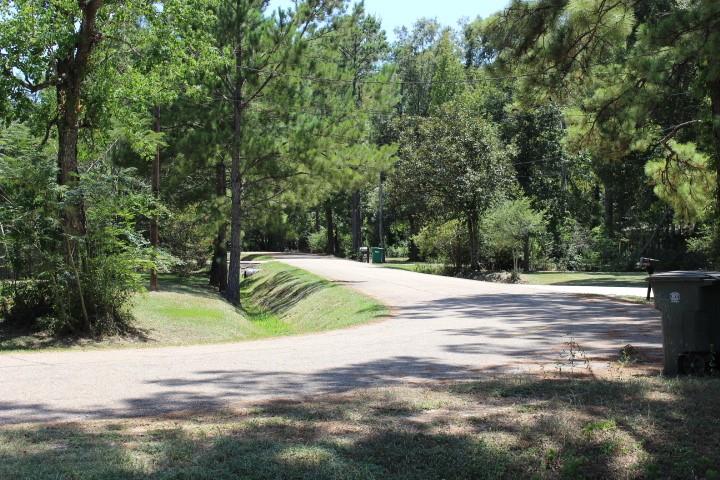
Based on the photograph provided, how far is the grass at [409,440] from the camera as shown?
5.02m

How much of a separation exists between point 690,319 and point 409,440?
4.06 metres

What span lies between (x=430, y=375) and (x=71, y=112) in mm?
9881

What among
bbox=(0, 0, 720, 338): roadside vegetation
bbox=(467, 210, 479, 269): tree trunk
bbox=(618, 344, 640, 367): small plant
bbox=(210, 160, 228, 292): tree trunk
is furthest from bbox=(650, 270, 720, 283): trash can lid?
bbox=(467, 210, 479, 269): tree trunk

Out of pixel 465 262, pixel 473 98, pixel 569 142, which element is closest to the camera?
pixel 569 142

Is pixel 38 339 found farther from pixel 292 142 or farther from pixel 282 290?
pixel 282 290

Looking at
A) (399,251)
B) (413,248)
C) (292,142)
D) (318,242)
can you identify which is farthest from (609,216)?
(318,242)

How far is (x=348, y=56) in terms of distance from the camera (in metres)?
60.5

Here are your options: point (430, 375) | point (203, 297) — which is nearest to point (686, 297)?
point (430, 375)

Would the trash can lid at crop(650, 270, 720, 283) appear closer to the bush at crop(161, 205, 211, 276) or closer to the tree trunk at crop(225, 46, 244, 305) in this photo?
the tree trunk at crop(225, 46, 244, 305)

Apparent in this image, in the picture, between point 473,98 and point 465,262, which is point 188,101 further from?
point 473,98

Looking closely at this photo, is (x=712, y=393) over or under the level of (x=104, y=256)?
under

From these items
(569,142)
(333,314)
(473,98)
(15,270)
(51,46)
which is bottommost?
(333,314)

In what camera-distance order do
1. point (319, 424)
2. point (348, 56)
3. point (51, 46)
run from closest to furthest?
point (319, 424), point (51, 46), point (348, 56)

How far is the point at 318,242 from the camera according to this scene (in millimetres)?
78875
